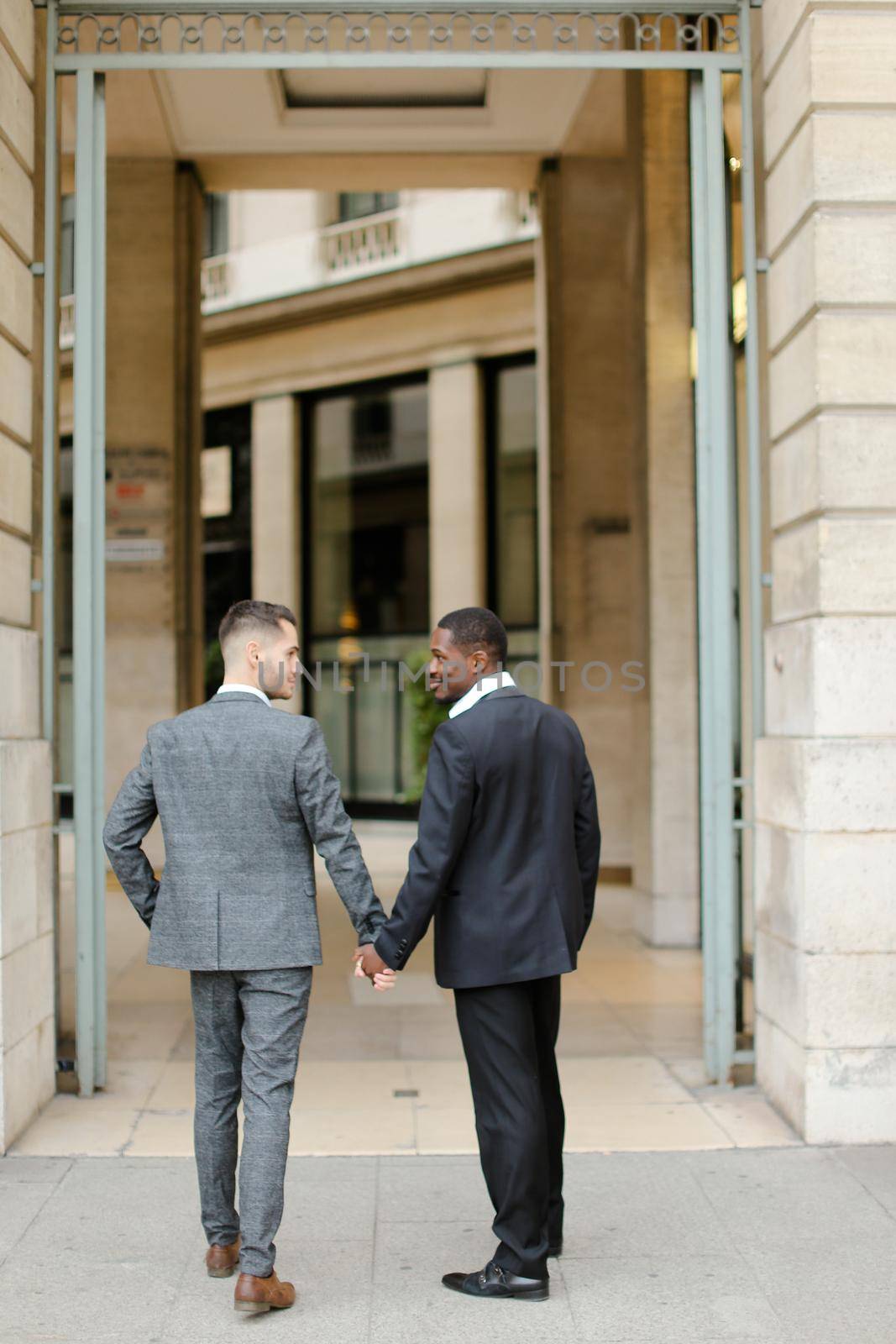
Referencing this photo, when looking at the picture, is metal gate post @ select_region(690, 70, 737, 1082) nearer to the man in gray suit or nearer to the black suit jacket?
the black suit jacket

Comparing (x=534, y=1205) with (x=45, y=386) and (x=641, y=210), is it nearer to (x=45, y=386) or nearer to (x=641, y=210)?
(x=45, y=386)

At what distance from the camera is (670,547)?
10789 millimetres

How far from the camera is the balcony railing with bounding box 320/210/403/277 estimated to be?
72.0 ft

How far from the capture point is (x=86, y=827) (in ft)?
21.2

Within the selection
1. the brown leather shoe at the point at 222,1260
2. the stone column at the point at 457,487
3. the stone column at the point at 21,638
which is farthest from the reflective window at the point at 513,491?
the brown leather shoe at the point at 222,1260

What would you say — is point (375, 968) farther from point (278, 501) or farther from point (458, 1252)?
point (278, 501)

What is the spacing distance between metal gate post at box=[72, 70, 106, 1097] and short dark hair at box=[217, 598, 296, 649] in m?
2.45

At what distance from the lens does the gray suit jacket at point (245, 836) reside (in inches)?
158

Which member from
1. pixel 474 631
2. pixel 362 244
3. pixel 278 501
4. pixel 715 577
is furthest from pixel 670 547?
pixel 278 501

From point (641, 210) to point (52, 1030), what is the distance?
7.63m

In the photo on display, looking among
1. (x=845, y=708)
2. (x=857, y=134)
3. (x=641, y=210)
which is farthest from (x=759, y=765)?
(x=641, y=210)

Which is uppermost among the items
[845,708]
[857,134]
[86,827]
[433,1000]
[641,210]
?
[641,210]

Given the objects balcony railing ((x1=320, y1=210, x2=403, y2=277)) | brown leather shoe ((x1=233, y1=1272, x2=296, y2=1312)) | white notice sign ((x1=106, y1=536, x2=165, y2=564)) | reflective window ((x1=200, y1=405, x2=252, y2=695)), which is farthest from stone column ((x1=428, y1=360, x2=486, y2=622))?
brown leather shoe ((x1=233, y1=1272, x2=296, y2=1312))

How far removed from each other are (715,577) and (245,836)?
3.25 meters
